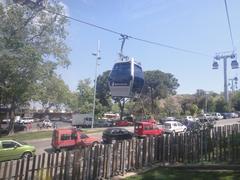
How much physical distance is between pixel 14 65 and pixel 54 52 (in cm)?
692

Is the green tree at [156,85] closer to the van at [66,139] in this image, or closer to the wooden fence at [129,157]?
the van at [66,139]

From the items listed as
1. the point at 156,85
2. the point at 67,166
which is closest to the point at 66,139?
the point at 67,166

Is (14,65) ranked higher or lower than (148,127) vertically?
higher

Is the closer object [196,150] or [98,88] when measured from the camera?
[196,150]

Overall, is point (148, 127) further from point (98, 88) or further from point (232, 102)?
point (232, 102)

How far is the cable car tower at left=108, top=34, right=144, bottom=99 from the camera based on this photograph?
13.1 metres

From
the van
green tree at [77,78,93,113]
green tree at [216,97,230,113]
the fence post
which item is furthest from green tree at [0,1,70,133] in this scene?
green tree at [216,97,230,113]

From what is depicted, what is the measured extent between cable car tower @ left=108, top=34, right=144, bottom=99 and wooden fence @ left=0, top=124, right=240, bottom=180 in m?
2.23

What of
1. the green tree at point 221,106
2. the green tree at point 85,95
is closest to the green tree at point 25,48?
the green tree at point 85,95

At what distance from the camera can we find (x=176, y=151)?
1430cm

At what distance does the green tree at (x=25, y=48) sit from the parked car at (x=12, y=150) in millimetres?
11337

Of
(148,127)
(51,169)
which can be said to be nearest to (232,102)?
(148,127)

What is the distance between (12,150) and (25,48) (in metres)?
13.1

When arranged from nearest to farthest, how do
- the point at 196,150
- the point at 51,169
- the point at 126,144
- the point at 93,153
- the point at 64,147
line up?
the point at 51,169, the point at 93,153, the point at 126,144, the point at 196,150, the point at 64,147
